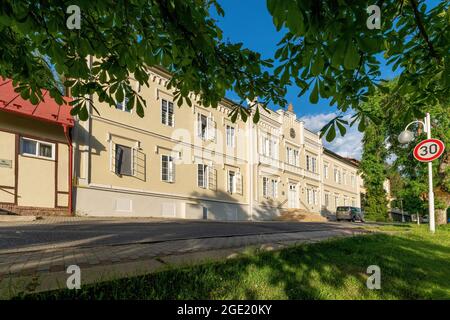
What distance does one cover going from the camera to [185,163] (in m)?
21.9

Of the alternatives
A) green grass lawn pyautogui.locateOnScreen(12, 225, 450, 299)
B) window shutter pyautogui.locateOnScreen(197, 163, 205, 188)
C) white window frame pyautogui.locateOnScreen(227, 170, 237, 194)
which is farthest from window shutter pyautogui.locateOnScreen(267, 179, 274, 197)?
green grass lawn pyautogui.locateOnScreen(12, 225, 450, 299)

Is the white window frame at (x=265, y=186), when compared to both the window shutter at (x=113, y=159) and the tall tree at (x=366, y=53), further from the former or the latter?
the tall tree at (x=366, y=53)

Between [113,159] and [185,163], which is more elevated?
[185,163]

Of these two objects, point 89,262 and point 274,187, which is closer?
point 89,262

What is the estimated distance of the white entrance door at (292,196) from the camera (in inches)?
1276

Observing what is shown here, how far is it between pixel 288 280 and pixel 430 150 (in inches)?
376

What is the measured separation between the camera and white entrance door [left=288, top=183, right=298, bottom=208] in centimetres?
3241

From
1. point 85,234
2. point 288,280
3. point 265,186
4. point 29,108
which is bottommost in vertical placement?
point 288,280

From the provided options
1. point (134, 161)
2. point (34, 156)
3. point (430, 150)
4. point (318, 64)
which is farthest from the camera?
point (134, 161)

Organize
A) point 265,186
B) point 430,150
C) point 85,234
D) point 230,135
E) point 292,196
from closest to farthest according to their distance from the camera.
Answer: point 85,234
point 430,150
point 230,135
point 265,186
point 292,196

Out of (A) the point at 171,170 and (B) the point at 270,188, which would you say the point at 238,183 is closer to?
(B) the point at 270,188

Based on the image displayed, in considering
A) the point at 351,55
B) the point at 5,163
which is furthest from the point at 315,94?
the point at 5,163

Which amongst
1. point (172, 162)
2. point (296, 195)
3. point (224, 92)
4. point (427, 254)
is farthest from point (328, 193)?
point (224, 92)

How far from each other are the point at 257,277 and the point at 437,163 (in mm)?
16267
